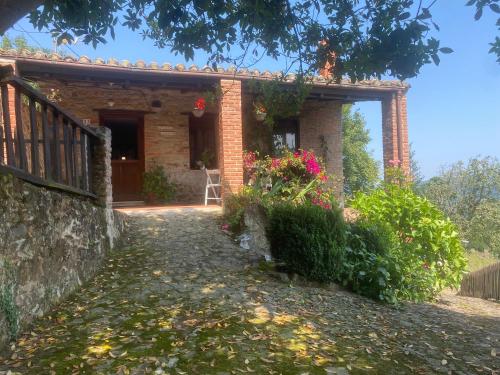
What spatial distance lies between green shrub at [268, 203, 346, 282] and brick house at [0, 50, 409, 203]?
4.02 m

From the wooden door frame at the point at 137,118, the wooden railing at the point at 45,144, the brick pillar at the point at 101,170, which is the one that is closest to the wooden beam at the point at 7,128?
the wooden railing at the point at 45,144

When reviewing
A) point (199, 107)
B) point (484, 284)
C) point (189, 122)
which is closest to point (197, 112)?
point (199, 107)

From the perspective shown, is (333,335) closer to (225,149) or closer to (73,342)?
(73,342)

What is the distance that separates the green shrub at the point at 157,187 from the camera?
396 inches

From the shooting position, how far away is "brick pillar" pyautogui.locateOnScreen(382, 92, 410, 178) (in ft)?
33.9

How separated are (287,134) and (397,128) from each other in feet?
9.84

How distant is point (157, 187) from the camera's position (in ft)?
33.0

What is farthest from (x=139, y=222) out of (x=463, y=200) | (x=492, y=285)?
(x=463, y=200)

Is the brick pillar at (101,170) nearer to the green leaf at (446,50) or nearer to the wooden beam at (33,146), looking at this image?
the wooden beam at (33,146)

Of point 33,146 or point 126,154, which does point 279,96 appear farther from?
point 126,154

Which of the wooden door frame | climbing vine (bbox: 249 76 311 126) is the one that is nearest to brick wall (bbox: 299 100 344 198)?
the wooden door frame

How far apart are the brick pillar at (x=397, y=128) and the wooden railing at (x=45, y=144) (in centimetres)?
747

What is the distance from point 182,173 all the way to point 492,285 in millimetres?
7522

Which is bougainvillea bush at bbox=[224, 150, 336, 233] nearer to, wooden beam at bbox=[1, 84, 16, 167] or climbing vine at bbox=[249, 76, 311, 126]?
climbing vine at bbox=[249, 76, 311, 126]
